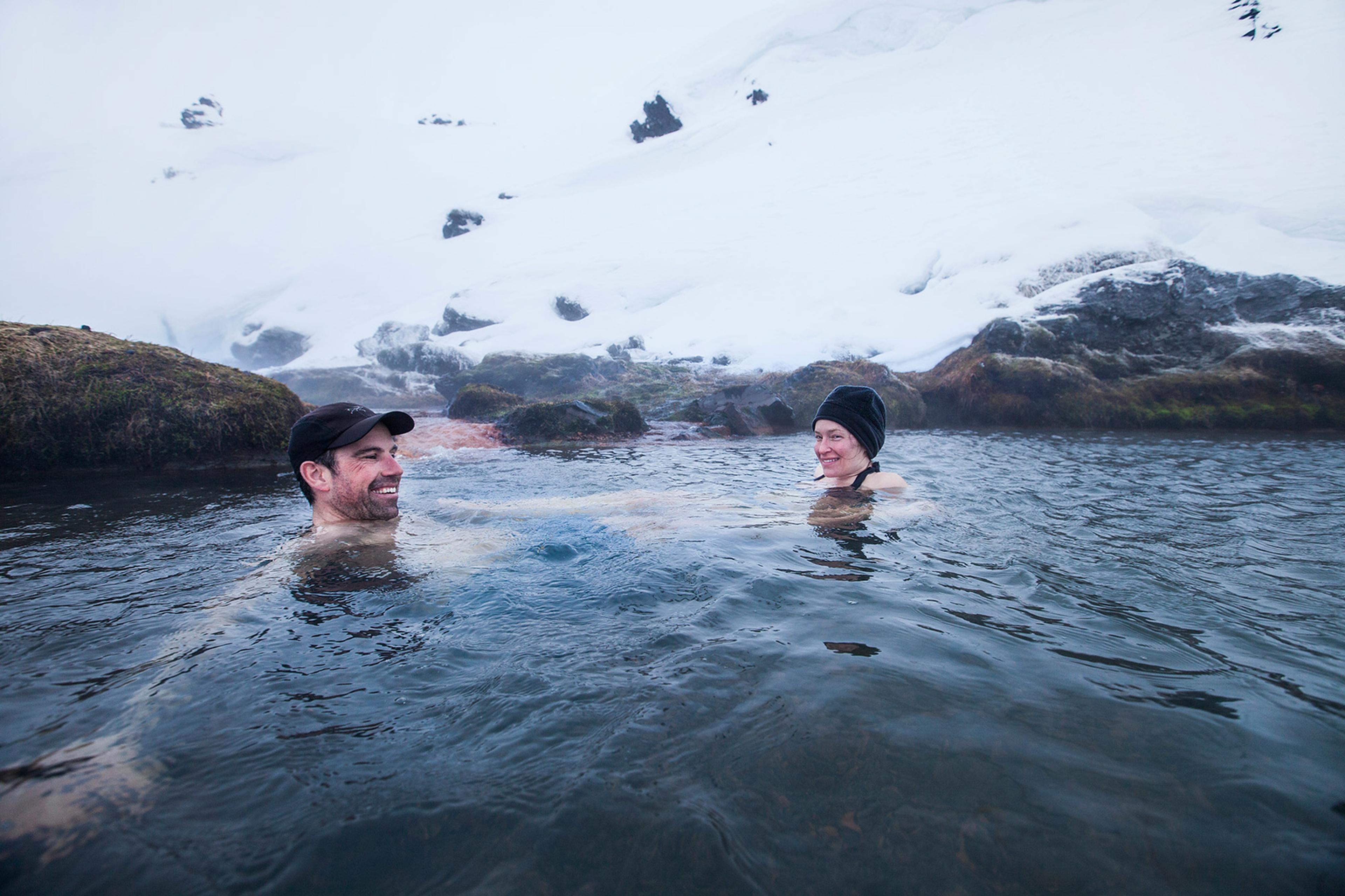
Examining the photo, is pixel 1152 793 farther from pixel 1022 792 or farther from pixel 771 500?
pixel 771 500

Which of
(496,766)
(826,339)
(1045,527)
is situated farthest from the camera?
(826,339)

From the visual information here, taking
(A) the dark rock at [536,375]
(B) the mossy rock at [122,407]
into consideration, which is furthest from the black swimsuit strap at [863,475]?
(A) the dark rock at [536,375]

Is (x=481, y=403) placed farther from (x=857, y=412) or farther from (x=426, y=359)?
(x=857, y=412)

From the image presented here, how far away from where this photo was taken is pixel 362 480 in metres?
4.21

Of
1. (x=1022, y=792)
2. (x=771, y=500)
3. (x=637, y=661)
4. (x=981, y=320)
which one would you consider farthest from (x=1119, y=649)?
(x=981, y=320)

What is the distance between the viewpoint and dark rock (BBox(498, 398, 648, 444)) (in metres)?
12.4

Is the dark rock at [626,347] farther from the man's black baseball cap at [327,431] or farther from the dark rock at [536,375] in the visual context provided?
the man's black baseball cap at [327,431]

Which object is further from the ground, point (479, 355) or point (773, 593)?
point (479, 355)

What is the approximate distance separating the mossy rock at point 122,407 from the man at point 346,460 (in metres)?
4.94

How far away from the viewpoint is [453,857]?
56.7 inches

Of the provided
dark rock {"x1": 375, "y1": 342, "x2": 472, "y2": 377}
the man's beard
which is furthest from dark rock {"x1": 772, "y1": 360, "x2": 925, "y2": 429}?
dark rock {"x1": 375, "y1": 342, "x2": 472, "y2": 377}

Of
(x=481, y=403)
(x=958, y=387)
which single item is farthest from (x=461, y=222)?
(x=958, y=387)

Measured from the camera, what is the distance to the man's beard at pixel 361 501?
4.21 meters

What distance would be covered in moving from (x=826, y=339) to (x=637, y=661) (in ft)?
65.5
